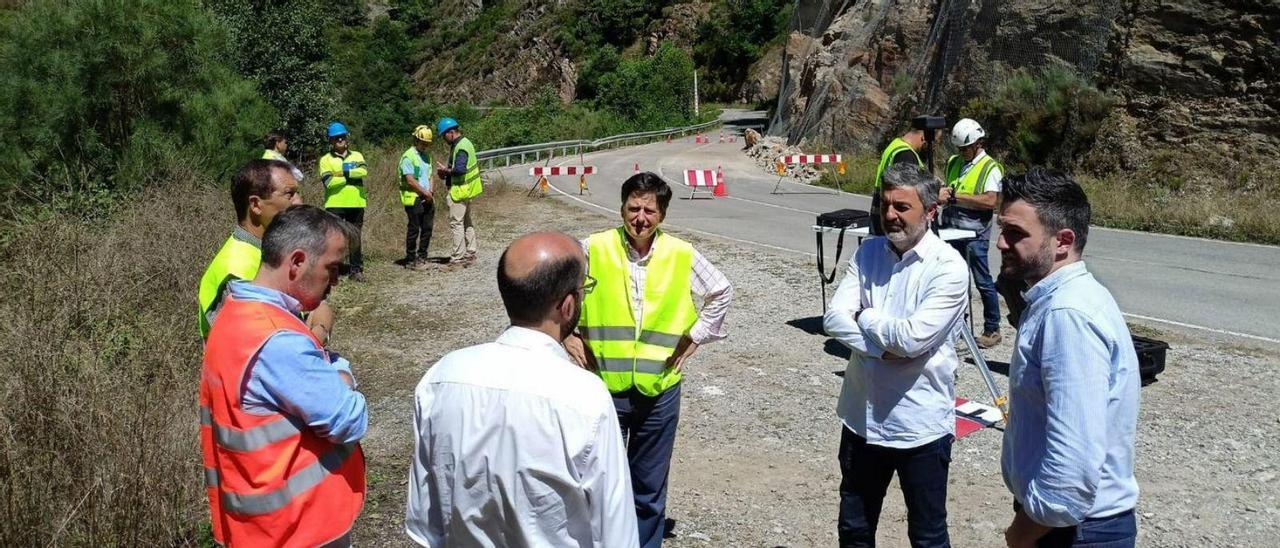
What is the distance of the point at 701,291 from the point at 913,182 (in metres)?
1.10

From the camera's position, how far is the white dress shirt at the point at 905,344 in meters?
3.53

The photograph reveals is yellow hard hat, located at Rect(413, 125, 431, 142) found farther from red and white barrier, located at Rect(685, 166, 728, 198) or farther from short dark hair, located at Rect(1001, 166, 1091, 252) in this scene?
short dark hair, located at Rect(1001, 166, 1091, 252)

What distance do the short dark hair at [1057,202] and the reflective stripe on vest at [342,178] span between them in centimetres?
905

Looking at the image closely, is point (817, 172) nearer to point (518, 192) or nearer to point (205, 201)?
point (518, 192)

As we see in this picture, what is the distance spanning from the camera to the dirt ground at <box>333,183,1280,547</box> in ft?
16.2

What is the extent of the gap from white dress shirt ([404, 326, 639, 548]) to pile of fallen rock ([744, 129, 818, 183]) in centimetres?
2272

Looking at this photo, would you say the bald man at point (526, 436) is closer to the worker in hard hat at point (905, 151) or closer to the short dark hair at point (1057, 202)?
the short dark hair at point (1057, 202)

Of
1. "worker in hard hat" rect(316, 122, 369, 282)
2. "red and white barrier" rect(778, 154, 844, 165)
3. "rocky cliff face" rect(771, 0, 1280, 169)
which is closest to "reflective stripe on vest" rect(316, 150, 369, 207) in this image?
"worker in hard hat" rect(316, 122, 369, 282)

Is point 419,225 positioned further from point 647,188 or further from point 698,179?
point 698,179

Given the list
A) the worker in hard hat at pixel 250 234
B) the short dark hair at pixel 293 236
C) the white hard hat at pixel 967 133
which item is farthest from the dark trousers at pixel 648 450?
the white hard hat at pixel 967 133

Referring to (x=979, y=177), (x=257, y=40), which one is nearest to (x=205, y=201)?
(x=979, y=177)

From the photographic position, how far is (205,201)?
34.8 ft

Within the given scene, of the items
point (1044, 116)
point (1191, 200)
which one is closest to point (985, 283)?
point (1191, 200)

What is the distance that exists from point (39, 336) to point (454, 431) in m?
3.36
